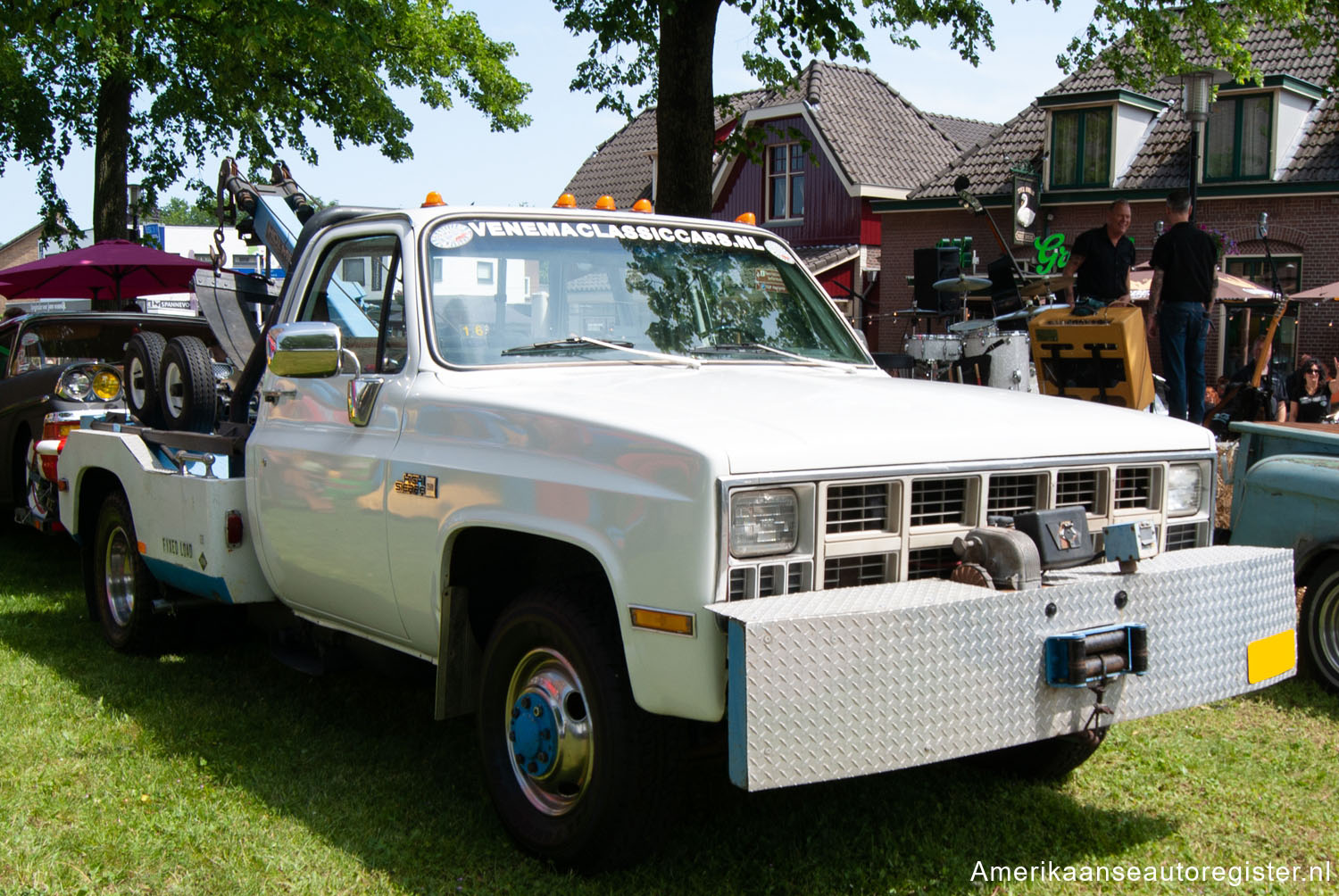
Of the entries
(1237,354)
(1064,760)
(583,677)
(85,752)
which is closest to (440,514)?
(583,677)

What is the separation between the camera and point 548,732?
371 centimetres

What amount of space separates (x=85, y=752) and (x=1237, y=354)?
77.9 feet

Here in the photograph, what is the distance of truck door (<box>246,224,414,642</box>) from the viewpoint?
4395 millimetres

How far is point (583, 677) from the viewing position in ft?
11.5

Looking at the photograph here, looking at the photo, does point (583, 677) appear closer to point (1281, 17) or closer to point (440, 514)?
point (440, 514)

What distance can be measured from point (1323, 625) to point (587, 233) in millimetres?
3612

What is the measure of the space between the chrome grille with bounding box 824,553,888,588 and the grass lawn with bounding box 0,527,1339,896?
91 cm

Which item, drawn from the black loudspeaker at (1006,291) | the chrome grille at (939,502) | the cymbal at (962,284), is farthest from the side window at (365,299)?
the black loudspeaker at (1006,291)

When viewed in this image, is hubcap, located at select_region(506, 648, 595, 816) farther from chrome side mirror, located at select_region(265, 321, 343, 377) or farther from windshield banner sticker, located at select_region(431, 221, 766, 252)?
windshield banner sticker, located at select_region(431, 221, 766, 252)

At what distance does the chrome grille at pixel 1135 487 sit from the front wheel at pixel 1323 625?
200 centimetres

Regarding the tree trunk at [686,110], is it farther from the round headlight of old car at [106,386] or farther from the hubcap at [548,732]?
the hubcap at [548,732]

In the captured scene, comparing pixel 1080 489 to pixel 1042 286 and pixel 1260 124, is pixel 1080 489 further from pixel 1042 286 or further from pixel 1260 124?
pixel 1260 124

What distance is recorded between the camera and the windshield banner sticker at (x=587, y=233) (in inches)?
179

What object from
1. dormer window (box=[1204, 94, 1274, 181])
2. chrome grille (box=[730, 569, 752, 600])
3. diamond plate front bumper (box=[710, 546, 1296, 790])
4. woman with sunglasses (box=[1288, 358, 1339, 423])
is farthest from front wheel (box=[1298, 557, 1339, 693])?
dormer window (box=[1204, 94, 1274, 181])
